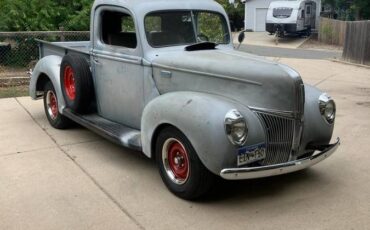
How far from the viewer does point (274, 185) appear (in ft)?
15.4

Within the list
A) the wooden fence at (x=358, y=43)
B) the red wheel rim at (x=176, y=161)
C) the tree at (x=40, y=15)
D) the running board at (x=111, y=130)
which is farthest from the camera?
the wooden fence at (x=358, y=43)

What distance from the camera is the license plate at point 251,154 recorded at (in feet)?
12.7

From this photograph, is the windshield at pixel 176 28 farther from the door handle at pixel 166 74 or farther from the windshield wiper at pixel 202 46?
the door handle at pixel 166 74

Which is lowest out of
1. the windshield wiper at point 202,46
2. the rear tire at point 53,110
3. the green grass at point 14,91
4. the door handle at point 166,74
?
the green grass at point 14,91

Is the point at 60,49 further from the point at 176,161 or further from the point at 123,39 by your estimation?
the point at 176,161

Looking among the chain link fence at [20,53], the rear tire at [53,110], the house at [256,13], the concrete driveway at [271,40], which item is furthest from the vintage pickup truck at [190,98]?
the house at [256,13]

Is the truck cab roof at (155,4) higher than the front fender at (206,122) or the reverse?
higher

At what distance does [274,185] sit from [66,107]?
2996mm

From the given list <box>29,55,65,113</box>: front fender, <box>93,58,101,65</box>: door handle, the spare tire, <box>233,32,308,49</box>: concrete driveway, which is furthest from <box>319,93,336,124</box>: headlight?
<box>233,32,308,49</box>: concrete driveway

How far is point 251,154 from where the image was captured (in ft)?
Result: 12.9

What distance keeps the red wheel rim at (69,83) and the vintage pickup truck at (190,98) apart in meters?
0.01

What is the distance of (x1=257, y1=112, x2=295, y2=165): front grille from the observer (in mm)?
4121

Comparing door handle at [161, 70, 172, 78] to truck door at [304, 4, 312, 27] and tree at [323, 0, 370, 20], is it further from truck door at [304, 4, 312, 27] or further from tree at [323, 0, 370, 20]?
tree at [323, 0, 370, 20]

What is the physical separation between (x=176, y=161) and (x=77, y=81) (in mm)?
1986
